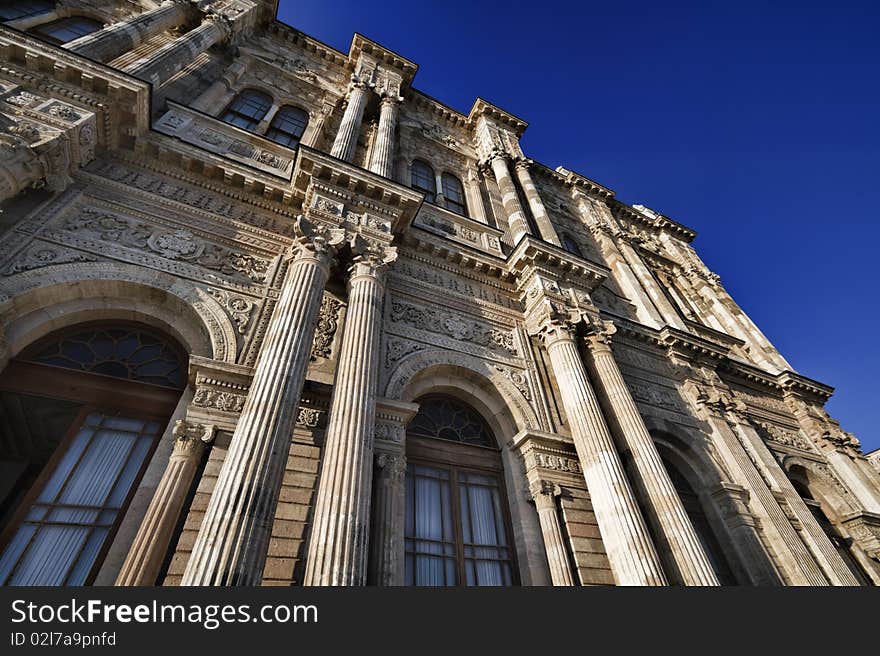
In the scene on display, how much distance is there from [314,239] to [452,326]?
320 cm

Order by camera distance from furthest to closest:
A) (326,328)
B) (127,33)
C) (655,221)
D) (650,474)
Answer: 1. (655,221)
2. (127,33)
3. (650,474)
4. (326,328)

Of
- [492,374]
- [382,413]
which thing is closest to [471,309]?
[492,374]

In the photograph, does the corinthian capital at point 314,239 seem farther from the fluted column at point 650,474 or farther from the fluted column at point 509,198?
the fluted column at point 650,474

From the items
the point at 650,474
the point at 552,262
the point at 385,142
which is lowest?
the point at 650,474

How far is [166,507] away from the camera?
4332mm

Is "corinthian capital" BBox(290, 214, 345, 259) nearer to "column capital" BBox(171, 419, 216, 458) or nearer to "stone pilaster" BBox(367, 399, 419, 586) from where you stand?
"stone pilaster" BBox(367, 399, 419, 586)

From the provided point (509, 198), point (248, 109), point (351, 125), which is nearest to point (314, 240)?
point (351, 125)

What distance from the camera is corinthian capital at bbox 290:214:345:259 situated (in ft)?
21.6

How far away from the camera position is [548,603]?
125 inches

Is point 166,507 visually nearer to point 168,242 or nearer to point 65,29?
point 168,242

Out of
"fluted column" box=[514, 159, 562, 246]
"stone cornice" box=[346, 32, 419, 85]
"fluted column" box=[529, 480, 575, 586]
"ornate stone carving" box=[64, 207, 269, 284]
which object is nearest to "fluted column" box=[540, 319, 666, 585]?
"fluted column" box=[529, 480, 575, 586]

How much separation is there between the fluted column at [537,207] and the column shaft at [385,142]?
15.3 ft

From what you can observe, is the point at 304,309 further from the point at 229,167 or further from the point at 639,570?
the point at 639,570

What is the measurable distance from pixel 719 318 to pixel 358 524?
59.3 feet
